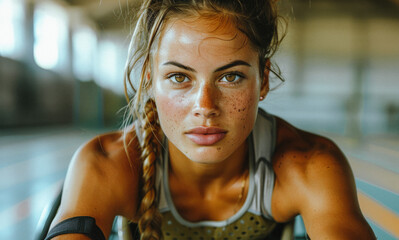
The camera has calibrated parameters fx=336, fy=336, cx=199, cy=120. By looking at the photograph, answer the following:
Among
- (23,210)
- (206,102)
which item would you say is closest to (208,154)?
(206,102)

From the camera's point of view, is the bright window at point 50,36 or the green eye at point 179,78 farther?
the bright window at point 50,36

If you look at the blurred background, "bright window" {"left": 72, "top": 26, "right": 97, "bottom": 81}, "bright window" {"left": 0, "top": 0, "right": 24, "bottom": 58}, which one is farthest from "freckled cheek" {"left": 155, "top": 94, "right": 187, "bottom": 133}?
"bright window" {"left": 72, "top": 26, "right": 97, "bottom": 81}

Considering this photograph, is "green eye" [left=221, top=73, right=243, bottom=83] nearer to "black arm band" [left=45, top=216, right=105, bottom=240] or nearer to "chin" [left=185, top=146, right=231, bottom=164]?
"chin" [left=185, top=146, right=231, bottom=164]

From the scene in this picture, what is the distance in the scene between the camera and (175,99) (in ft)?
2.48

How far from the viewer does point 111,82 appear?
695 centimetres

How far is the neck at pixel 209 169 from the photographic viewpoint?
0.96m

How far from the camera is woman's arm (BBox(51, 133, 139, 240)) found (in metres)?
0.77

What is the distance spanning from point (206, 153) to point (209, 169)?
22cm

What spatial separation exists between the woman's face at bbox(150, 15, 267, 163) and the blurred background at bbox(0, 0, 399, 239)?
2.84m

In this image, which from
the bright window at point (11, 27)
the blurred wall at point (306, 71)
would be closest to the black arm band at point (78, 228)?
the blurred wall at point (306, 71)

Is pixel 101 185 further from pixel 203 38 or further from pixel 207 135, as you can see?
pixel 203 38

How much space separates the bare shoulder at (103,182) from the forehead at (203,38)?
0.97 ft

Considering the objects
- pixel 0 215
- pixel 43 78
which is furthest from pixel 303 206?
pixel 43 78

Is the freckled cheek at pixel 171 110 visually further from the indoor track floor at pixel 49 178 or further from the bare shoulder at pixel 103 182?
the indoor track floor at pixel 49 178
